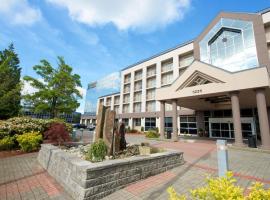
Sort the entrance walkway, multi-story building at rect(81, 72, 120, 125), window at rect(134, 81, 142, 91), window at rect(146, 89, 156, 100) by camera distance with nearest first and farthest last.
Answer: the entrance walkway < window at rect(146, 89, 156, 100) < window at rect(134, 81, 142, 91) < multi-story building at rect(81, 72, 120, 125)

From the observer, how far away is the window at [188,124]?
2882 cm

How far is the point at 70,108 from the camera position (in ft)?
64.5

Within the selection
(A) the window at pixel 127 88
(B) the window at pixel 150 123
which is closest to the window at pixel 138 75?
(A) the window at pixel 127 88

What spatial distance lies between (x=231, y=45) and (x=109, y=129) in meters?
24.5

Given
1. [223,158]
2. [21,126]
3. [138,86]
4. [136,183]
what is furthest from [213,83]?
[138,86]

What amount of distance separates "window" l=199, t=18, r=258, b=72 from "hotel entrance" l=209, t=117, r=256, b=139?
7485mm

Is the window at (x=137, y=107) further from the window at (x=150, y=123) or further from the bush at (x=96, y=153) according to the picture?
the bush at (x=96, y=153)

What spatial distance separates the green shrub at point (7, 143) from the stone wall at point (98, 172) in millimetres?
6183

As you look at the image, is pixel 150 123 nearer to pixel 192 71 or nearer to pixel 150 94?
pixel 150 94

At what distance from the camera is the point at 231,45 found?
23.4m

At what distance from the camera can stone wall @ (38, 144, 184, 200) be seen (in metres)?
4.47

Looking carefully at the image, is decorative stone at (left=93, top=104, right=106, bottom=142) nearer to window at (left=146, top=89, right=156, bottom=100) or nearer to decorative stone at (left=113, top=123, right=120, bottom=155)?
decorative stone at (left=113, top=123, right=120, bottom=155)

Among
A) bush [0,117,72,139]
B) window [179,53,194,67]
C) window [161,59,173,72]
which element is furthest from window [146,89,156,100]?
bush [0,117,72,139]

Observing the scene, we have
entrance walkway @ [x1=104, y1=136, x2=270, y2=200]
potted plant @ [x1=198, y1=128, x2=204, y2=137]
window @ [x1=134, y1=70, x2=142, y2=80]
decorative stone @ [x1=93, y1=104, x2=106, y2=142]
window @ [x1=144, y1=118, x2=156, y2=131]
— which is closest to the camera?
entrance walkway @ [x1=104, y1=136, x2=270, y2=200]
